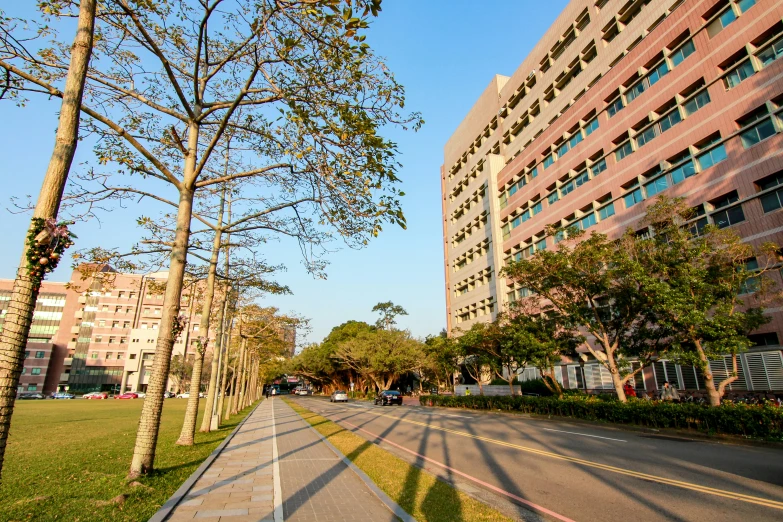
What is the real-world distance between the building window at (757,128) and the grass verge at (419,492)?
25.6 m

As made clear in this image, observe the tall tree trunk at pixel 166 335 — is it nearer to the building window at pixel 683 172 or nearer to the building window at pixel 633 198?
the building window at pixel 683 172

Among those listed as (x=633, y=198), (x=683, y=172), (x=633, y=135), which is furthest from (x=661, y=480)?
(x=633, y=135)

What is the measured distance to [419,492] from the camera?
22.5ft

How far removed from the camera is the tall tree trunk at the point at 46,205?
12.9ft

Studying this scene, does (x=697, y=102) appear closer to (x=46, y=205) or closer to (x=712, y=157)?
(x=712, y=157)

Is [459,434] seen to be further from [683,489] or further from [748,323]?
[748,323]

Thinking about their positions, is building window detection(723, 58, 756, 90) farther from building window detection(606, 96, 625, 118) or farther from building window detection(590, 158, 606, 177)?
building window detection(590, 158, 606, 177)

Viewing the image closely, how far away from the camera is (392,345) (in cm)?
5194

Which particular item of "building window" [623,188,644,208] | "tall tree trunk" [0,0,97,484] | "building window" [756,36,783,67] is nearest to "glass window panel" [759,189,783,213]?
"building window" [756,36,783,67]

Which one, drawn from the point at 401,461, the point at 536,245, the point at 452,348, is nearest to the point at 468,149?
the point at 536,245

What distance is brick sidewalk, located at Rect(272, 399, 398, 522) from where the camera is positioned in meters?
5.73

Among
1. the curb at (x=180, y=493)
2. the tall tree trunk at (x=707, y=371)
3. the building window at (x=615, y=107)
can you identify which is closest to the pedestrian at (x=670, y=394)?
the tall tree trunk at (x=707, y=371)

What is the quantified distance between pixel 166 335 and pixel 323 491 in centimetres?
424

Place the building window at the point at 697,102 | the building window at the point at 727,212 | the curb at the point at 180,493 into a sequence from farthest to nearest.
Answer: the building window at the point at 697,102 < the building window at the point at 727,212 < the curb at the point at 180,493
